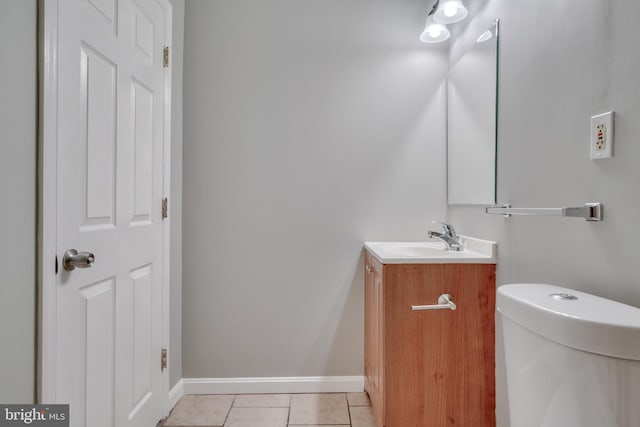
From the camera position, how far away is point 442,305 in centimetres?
135

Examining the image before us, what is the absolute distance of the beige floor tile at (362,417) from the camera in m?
1.64

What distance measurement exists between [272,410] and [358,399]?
1.59ft

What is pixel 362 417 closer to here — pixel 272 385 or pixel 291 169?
pixel 272 385

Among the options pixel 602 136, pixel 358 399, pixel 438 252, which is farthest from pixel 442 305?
pixel 358 399

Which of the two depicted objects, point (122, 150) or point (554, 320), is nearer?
point (554, 320)

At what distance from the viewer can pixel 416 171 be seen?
1.99 metres

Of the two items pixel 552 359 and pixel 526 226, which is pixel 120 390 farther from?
pixel 526 226

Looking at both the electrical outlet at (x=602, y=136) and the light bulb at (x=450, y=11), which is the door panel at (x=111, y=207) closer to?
the light bulb at (x=450, y=11)

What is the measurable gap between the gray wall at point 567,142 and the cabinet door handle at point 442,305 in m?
0.24

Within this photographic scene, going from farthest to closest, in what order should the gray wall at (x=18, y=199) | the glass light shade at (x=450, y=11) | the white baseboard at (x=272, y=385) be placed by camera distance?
1. the white baseboard at (x=272, y=385)
2. the glass light shade at (x=450, y=11)
3. the gray wall at (x=18, y=199)

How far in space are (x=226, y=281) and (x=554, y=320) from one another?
1.64 meters

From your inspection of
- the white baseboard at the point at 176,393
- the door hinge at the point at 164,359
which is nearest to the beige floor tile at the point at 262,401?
the white baseboard at the point at 176,393

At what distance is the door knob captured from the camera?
3.22 feet

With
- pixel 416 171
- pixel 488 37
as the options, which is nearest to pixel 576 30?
pixel 488 37
